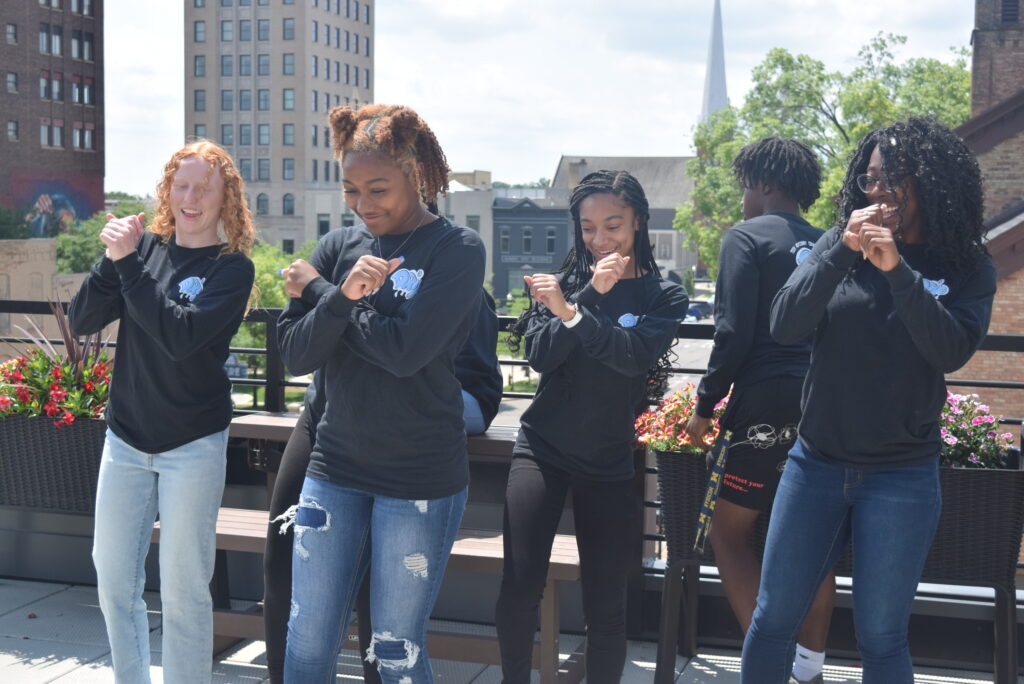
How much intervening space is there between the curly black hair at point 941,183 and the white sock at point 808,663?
137 cm

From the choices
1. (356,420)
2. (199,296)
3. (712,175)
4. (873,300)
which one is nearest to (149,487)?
(199,296)

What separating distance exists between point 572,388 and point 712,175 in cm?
4911

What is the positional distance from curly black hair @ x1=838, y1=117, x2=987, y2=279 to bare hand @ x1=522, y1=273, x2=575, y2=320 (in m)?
0.97

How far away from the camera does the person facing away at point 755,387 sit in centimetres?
358

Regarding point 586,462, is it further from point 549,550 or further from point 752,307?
point 752,307

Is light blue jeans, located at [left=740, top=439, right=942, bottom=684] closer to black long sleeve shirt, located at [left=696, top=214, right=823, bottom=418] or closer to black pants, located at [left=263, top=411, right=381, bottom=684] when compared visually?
black long sleeve shirt, located at [left=696, top=214, right=823, bottom=418]

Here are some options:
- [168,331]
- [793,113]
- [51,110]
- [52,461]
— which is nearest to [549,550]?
[168,331]

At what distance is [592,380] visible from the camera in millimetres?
3504

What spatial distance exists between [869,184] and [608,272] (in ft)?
2.60

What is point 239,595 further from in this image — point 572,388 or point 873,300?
point 873,300

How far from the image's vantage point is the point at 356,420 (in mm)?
3018

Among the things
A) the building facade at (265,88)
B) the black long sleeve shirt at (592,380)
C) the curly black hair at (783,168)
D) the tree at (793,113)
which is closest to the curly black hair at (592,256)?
the black long sleeve shirt at (592,380)

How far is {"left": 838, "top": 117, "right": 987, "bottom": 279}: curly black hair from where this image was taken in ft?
10.0

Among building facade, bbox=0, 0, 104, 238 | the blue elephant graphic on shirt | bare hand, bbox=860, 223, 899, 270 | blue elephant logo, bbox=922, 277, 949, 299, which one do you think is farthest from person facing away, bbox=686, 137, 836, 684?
building facade, bbox=0, 0, 104, 238
